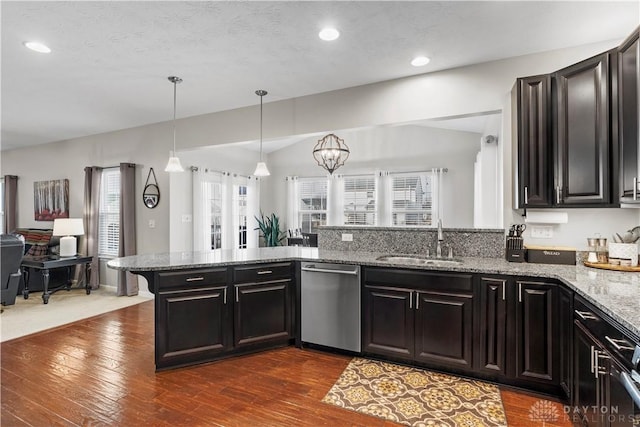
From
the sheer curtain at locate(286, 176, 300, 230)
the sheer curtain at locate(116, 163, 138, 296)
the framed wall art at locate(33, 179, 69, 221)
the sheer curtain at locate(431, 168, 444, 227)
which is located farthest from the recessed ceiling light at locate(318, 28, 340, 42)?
the framed wall art at locate(33, 179, 69, 221)

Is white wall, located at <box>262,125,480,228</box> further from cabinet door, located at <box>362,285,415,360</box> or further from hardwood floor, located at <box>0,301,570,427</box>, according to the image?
hardwood floor, located at <box>0,301,570,427</box>

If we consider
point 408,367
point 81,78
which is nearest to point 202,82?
point 81,78

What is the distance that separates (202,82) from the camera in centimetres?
348

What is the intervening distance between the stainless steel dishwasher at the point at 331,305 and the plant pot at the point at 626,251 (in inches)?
74.8

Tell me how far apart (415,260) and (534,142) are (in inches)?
55.2

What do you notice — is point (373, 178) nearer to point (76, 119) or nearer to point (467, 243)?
point (467, 243)

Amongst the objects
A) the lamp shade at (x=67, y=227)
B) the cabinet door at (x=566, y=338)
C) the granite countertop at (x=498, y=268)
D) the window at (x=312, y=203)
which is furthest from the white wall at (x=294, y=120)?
the window at (x=312, y=203)

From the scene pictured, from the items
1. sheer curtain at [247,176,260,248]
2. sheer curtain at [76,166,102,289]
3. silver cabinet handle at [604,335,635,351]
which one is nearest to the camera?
silver cabinet handle at [604,335,635,351]

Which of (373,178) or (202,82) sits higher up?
(202,82)

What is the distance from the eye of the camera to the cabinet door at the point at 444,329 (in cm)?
253

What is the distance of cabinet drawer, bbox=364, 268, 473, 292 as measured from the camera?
8.32 feet

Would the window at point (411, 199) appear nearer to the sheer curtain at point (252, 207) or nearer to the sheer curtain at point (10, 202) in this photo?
the sheer curtain at point (252, 207)

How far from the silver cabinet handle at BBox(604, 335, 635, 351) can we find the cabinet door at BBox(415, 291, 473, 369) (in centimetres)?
104

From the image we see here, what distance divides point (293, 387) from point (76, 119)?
16.2 feet
